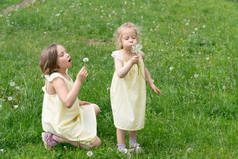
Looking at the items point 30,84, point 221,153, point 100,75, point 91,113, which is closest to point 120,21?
point 100,75

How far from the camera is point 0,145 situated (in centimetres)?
399

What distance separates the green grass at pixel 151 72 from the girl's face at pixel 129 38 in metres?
1.15

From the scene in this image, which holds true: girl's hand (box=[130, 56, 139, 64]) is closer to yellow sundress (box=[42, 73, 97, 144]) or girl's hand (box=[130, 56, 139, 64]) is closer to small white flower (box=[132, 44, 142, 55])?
small white flower (box=[132, 44, 142, 55])

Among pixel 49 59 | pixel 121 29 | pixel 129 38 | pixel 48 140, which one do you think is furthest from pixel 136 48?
pixel 48 140

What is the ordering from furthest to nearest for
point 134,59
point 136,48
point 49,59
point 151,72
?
point 151,72 < point 49,59 < point 136,48 < point 134,59

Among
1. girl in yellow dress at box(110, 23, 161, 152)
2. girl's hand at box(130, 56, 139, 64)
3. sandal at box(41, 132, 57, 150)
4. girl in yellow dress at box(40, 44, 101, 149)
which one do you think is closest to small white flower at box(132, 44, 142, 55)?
girl in yellow dress at box(110, 23, 161, 152)

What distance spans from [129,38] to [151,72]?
98.9 inches

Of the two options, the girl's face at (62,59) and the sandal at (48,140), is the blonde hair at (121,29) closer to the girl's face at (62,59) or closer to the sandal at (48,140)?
the girl's face at (62,59)

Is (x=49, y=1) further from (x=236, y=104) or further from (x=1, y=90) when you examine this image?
(x=236, y=104)

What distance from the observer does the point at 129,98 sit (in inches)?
144

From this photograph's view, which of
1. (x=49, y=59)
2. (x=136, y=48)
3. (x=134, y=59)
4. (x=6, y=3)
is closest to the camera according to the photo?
(x=134, y=59)

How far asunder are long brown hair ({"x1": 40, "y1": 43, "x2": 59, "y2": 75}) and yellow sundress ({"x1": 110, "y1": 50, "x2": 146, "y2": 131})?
2.29 ft

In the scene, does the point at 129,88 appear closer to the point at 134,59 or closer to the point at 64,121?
the point at 134,59

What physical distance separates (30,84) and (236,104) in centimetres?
312
